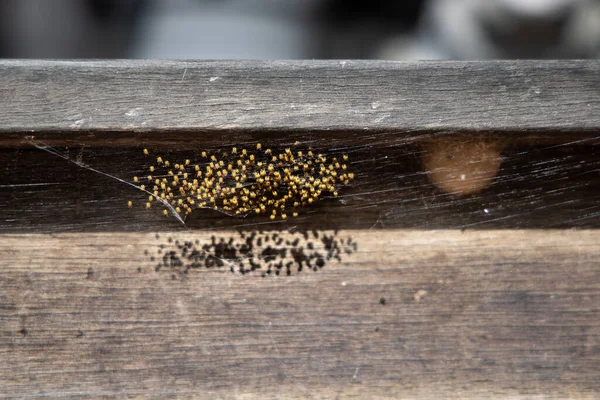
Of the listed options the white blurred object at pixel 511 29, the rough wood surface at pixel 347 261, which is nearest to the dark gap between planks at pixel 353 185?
the rough wood surface at pixel 347 261

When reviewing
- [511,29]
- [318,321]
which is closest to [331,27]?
[511,29]

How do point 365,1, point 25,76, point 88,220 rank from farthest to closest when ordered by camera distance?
point 365,1, point 88,220, point 25,76

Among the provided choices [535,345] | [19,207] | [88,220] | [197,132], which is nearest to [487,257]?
[535,345]

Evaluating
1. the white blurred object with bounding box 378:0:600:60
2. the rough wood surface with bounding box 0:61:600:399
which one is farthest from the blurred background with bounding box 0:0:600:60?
the rough wood surface with bounding box 0:61:600:399

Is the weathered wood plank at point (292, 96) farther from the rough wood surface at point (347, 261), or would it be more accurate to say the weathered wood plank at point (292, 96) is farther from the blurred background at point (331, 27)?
the blurred background at point (331, 27)

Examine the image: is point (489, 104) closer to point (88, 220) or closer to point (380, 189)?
point (380, 189)
